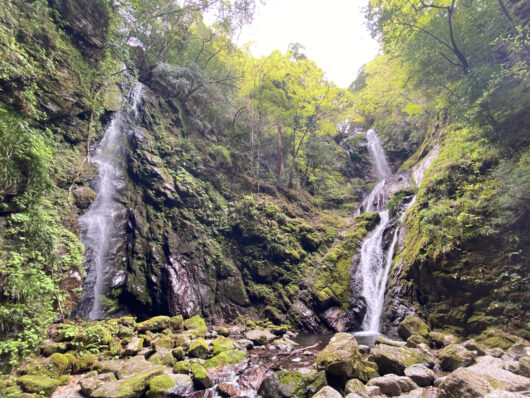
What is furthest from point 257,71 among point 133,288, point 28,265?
point 28,265

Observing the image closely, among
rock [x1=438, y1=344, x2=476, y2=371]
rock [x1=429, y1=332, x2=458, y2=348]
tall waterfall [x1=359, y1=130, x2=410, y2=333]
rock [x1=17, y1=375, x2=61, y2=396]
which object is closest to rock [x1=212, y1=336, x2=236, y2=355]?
rock [x1=17, y1=375, x2=61, y2=396]

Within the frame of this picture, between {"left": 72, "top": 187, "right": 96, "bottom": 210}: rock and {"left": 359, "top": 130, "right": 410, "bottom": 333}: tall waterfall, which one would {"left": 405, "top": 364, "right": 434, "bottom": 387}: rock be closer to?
{"left": 359, "top": 130, "right": 410, "bottom": 333}: tall waterfall

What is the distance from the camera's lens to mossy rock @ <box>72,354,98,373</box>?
215 inches

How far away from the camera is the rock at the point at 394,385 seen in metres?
4.66

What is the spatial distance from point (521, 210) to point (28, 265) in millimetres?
12950

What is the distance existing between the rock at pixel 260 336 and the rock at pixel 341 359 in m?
3.78

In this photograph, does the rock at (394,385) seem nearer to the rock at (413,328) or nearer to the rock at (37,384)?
the rock at (413,328)

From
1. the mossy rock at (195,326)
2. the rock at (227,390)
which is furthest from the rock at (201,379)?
the mossy rock at (195,326)

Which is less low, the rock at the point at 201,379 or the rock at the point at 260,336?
the rock at the point at 201,379

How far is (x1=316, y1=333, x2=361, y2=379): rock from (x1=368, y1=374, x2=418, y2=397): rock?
47cm

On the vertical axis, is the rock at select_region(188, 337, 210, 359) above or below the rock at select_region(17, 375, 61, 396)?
below

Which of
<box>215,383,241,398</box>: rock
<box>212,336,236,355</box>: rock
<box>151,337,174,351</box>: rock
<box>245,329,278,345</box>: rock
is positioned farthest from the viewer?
<box>245,329,278,345</box>: rock

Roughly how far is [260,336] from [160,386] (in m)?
4.60

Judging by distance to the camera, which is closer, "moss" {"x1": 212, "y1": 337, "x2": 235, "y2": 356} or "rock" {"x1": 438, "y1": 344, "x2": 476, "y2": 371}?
"rock" {"x1": 438, "y1": 344, "x2": 476, "y2": 371}
